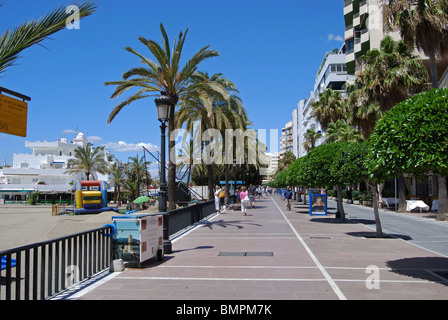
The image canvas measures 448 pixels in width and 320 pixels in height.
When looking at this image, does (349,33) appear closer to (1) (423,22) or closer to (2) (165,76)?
(1) (423,22)

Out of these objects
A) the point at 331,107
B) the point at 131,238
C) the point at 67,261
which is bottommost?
the point at 67,261

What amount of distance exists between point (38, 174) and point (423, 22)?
80515mm

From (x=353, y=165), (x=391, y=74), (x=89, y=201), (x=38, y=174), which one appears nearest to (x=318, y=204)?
(x=391, y=74)

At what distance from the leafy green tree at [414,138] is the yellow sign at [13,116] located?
6.18m

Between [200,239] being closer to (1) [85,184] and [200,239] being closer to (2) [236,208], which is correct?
(2) [236,208]

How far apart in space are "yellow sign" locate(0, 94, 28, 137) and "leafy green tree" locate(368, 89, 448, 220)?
6.18 m

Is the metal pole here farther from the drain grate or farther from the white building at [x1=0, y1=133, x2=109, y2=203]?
the white building at [x1=0, y1=133, x2=109, y2=203]

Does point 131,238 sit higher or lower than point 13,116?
lower

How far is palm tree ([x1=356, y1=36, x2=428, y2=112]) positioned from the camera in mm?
23203

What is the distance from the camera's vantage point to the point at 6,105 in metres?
5.21

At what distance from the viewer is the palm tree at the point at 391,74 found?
23203 millimetres

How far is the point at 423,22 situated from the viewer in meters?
19.0

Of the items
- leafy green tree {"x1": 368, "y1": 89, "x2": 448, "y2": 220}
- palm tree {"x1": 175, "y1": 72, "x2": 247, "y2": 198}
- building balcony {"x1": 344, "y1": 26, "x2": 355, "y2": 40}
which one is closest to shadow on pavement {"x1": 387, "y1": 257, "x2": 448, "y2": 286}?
leafy green tree {"x1": 368, "y1": 89, "x2": 448, "y2": 220}

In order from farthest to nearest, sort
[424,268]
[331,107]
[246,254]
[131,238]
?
1. [331,107]
2. [246,254]
3. [424,268]
4. [131,238]
